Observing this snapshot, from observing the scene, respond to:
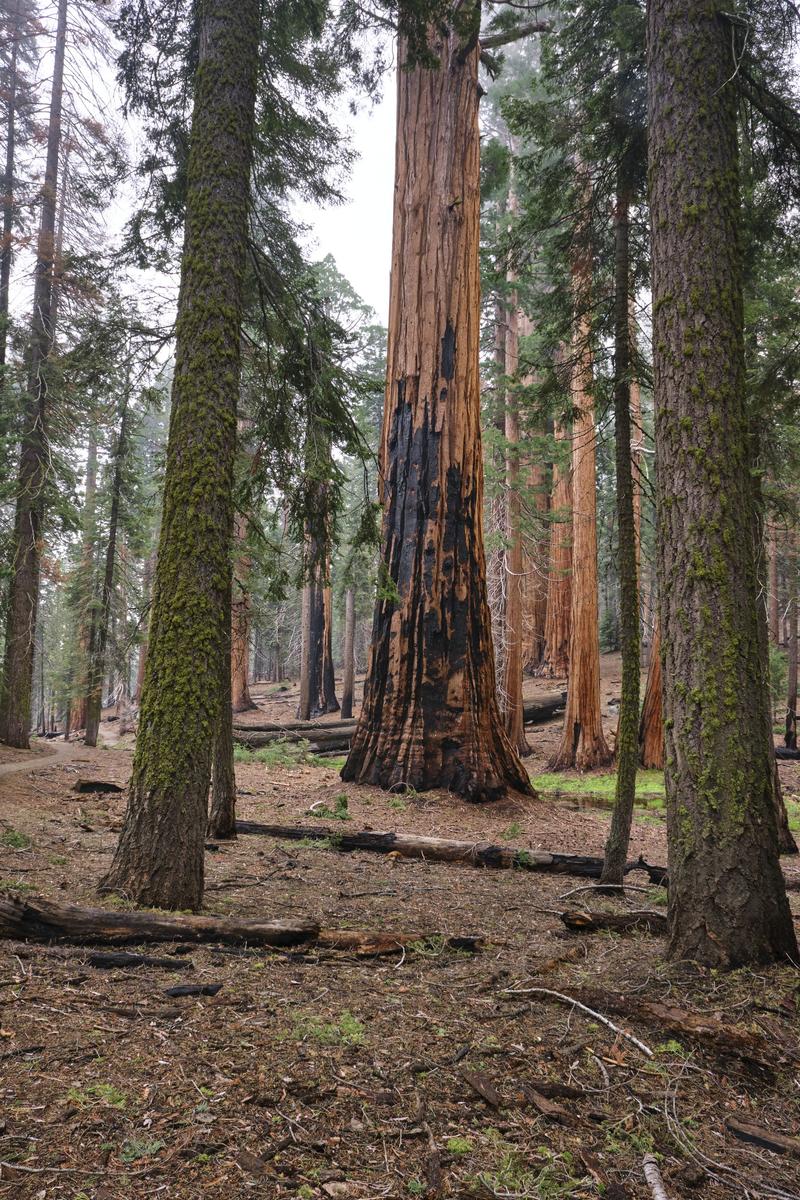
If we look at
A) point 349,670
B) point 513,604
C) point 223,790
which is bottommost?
point 223,790

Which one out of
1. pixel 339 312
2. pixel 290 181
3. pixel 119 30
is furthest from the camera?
pixel 339 312

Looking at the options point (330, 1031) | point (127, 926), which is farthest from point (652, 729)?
point (330, 1031)

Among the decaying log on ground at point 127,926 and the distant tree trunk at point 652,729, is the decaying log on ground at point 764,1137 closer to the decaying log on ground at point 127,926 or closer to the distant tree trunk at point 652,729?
the decaying log on ground at point 127,926

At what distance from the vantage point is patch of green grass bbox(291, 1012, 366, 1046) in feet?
9.62

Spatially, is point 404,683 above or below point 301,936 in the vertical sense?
above

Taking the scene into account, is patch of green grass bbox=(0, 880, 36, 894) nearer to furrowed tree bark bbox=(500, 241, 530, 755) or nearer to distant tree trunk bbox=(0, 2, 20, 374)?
furrowed tree bark bbox=(500, 241, 530, 755)

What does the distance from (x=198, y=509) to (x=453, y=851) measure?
419cm

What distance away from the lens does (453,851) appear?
6879mm

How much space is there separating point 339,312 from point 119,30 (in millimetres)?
22525

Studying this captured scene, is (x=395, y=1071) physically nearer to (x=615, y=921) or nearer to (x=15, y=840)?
(x=615, y=921)

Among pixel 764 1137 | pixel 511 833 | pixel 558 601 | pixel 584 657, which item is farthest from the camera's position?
pixel 558 601

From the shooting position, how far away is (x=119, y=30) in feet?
20.9

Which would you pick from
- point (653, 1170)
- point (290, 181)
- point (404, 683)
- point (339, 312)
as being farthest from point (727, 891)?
point (339, 312)

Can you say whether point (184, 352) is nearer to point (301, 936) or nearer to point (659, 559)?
point (659, 559)
